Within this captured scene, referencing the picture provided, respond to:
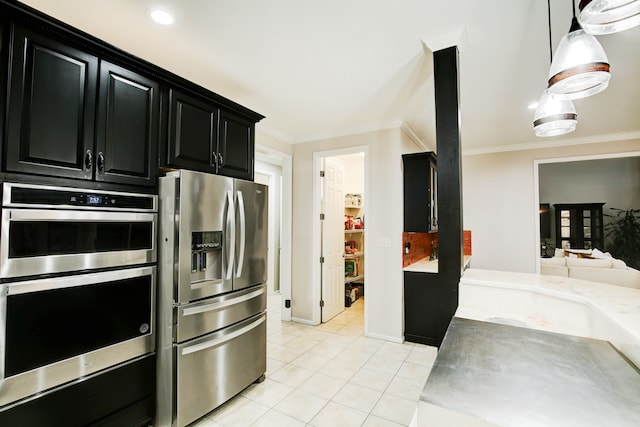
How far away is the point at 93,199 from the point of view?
1582mm

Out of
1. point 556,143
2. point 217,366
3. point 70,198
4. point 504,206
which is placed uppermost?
point 556,143

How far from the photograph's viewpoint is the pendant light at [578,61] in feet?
4.16

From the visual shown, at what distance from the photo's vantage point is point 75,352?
4.95 feet

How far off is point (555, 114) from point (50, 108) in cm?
294

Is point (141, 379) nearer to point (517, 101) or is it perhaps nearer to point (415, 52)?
point (415, 52)

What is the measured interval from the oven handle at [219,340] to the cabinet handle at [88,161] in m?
1.22

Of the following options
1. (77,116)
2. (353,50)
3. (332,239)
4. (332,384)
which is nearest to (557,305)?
(332,384)

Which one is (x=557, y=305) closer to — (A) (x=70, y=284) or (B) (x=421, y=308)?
(B) (x=421, y=308)

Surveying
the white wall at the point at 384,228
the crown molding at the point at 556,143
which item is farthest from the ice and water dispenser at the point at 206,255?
the crown molding at the point at 556,143

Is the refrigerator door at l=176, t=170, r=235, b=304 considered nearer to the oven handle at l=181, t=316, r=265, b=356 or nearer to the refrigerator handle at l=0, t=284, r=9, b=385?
the oven handle at l=181, t=316, r=265, b=356

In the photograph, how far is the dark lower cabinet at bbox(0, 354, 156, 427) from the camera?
4.50ft

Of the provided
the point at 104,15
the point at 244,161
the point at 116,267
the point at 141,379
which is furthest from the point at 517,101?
the point at 141,379

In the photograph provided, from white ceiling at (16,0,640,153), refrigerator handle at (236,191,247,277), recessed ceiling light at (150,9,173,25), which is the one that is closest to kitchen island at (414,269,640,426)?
refrigerator handle at (236,191,247,277)

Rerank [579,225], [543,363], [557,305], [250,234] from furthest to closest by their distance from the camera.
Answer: [579,225], [250,234], [557,305], [543,363]
